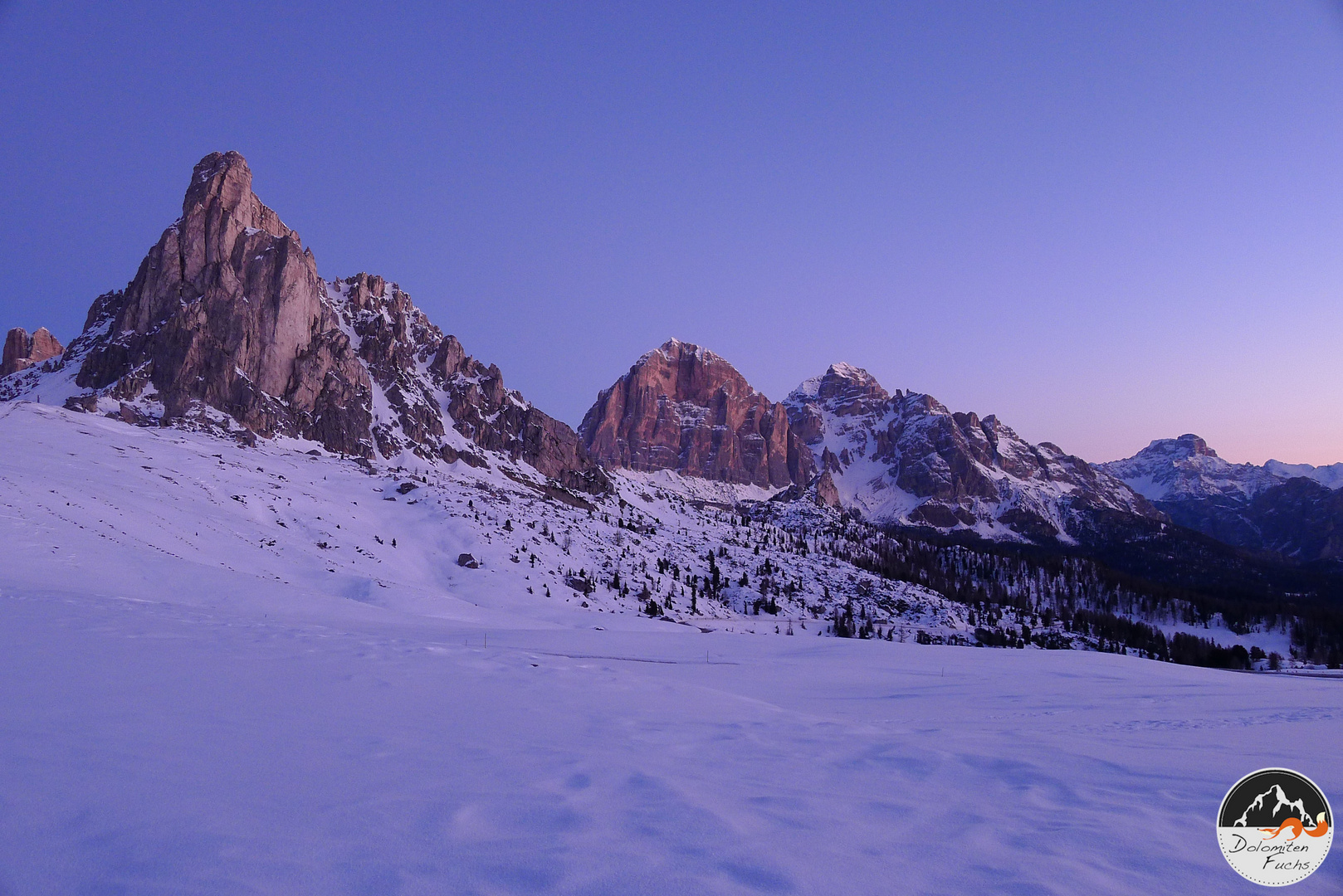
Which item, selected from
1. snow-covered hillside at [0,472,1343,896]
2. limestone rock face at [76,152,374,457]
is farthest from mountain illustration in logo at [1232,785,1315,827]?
limestone rock face at [76,152,374,457]

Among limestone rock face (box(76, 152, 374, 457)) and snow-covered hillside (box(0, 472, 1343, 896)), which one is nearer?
snow-covered hillside (box(0, 472, 1343, 896))

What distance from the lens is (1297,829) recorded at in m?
5.30

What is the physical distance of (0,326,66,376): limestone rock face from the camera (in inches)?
6422

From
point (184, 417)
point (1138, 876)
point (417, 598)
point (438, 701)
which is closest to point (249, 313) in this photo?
point (184, 417)

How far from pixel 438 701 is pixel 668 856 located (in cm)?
638

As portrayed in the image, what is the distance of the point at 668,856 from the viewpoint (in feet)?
14.5

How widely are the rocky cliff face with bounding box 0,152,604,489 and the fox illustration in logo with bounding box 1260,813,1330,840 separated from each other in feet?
418

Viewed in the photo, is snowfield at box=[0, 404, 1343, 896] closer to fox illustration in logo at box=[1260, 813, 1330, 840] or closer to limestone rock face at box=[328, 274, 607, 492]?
fox illustration in logo at box=[1260, 813, 1330, 840]

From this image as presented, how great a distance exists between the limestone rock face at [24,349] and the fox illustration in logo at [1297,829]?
222 m

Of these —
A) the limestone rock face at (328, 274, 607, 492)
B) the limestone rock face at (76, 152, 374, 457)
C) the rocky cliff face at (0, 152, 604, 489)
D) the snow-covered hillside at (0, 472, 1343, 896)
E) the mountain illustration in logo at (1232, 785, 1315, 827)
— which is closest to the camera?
the snow-covered hillside at (0, 472, 1343, 896)

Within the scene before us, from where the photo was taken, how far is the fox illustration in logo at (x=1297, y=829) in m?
5.24

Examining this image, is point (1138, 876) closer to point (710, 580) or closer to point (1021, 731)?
point (1021, 731)

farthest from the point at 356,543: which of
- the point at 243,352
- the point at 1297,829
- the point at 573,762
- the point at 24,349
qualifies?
the point at 24,349

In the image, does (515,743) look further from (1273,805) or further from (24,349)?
(24,349)
